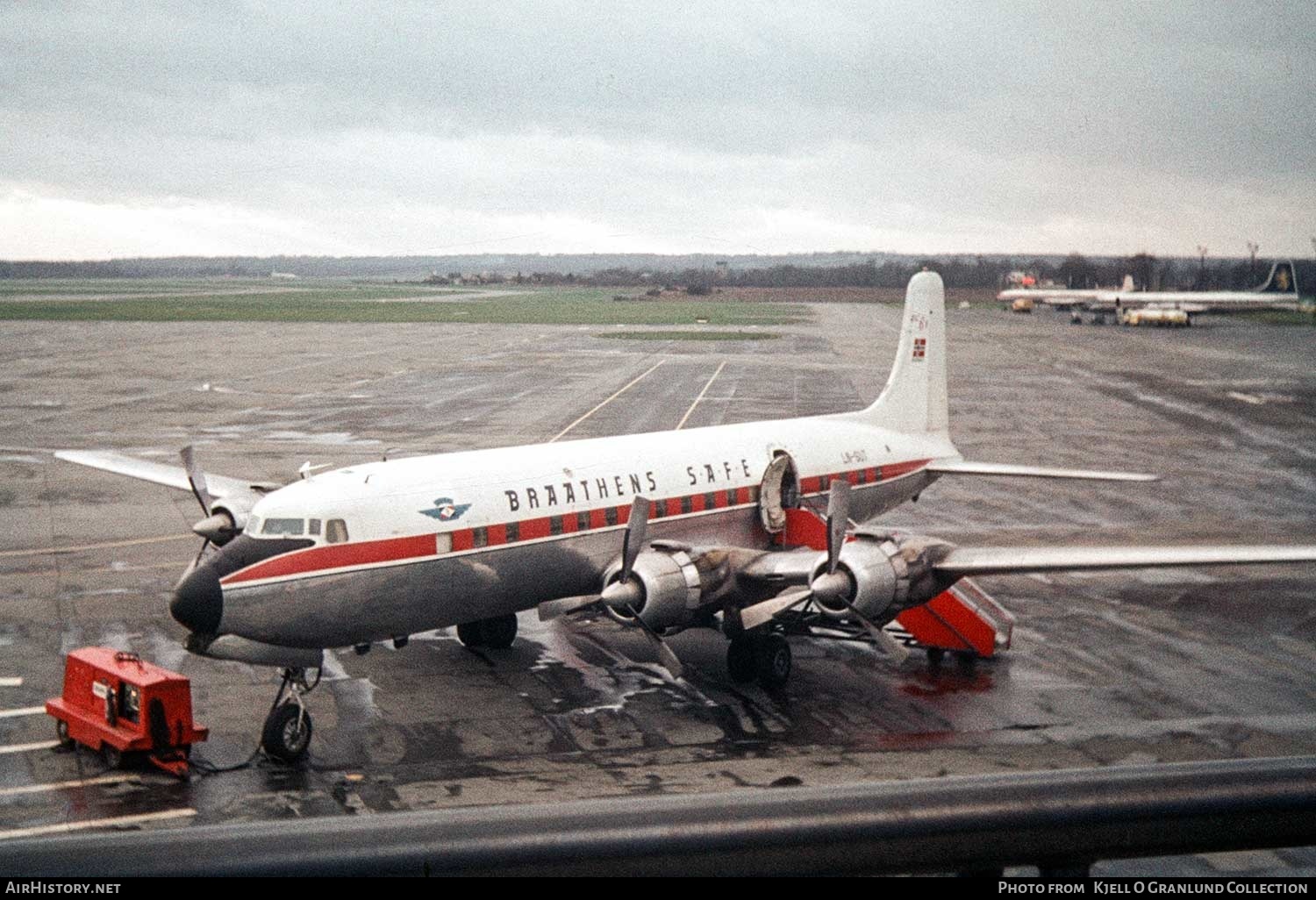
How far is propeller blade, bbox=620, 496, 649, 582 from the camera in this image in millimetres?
21422

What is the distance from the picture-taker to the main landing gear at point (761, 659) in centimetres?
2277

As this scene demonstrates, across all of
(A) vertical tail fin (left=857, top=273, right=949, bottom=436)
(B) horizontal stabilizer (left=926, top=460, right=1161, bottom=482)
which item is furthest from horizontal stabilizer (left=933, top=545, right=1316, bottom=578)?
(A) vertical tail fin (left=857, top=273, right=949, bottom=436)

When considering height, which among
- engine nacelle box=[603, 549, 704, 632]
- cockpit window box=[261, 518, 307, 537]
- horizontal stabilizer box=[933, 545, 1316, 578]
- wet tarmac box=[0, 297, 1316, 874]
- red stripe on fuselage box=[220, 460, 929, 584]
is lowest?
wet tarmac box=[0, 297, 1316, 874]

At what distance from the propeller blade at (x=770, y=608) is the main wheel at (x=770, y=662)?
0.89 metres

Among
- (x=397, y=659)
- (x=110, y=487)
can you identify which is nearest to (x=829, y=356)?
(x=110, y=487)

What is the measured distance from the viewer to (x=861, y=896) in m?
2.97

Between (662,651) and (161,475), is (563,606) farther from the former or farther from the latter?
(161,475)

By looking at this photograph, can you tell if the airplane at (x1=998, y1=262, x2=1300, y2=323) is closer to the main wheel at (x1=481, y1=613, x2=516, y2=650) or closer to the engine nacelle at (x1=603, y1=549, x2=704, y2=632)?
the main wheel at (x1=481, y1=613, x2=516, y2=650)

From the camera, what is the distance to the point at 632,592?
2127 cm

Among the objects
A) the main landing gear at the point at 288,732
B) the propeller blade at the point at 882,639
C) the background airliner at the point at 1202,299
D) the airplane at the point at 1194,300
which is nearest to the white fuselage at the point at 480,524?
the main landing gear at the point at 288,732

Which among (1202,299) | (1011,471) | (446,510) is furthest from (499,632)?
(1202,299)

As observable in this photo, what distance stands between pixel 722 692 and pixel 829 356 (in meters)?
72.7

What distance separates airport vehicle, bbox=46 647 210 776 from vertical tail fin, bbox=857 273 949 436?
18224 mm

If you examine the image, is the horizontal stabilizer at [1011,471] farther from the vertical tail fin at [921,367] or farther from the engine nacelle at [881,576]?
the engine nacelle at [881,576]
